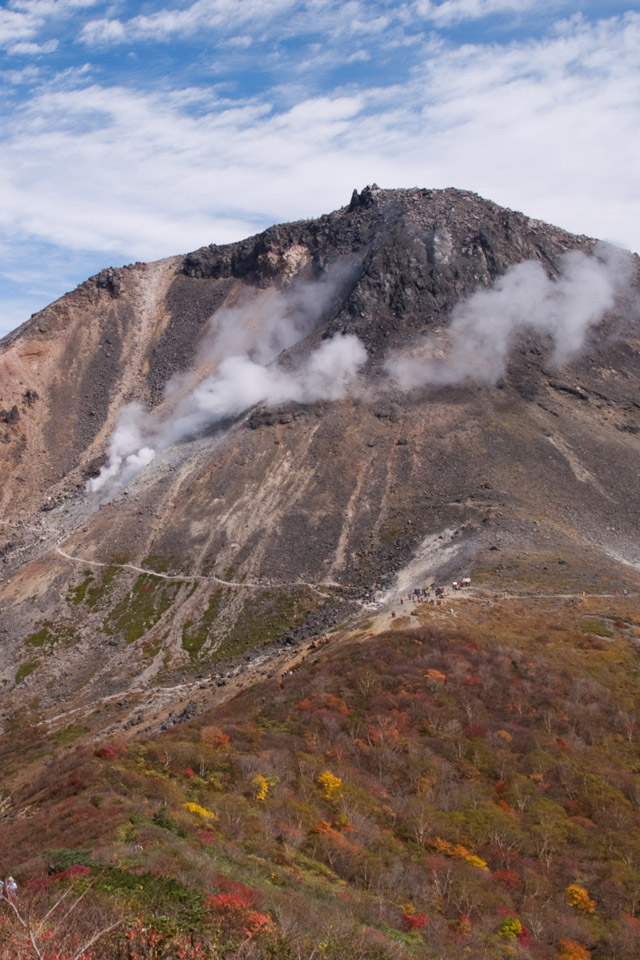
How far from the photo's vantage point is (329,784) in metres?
28.4

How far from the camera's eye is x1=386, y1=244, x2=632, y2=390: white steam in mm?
104188

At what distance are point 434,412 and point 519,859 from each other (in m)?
77.4

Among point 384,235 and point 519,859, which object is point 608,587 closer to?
point 519,859

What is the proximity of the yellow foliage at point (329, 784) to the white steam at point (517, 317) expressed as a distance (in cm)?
7884

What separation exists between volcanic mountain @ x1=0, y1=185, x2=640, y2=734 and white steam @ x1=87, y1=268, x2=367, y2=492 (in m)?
0.48

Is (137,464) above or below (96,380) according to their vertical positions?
below

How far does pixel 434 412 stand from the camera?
9762 centimetres

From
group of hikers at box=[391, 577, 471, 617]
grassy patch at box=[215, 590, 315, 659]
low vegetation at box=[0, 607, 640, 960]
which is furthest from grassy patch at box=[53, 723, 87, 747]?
group of hikers at box=[391, 577, 471, 617]

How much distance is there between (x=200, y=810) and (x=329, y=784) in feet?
20.2

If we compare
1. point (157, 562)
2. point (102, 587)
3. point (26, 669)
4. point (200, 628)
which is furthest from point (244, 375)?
point (26, 669)

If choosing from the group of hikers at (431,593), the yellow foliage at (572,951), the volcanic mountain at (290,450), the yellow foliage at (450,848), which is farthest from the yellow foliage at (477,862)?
the volcanic mountain at (290,450)

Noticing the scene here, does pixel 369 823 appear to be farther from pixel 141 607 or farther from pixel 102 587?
pixel 102 587

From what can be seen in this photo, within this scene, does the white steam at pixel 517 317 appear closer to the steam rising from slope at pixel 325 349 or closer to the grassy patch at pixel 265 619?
the steam rising from slope at pixel 325 349

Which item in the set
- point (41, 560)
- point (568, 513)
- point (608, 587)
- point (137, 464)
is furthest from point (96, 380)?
point (608, 587)
